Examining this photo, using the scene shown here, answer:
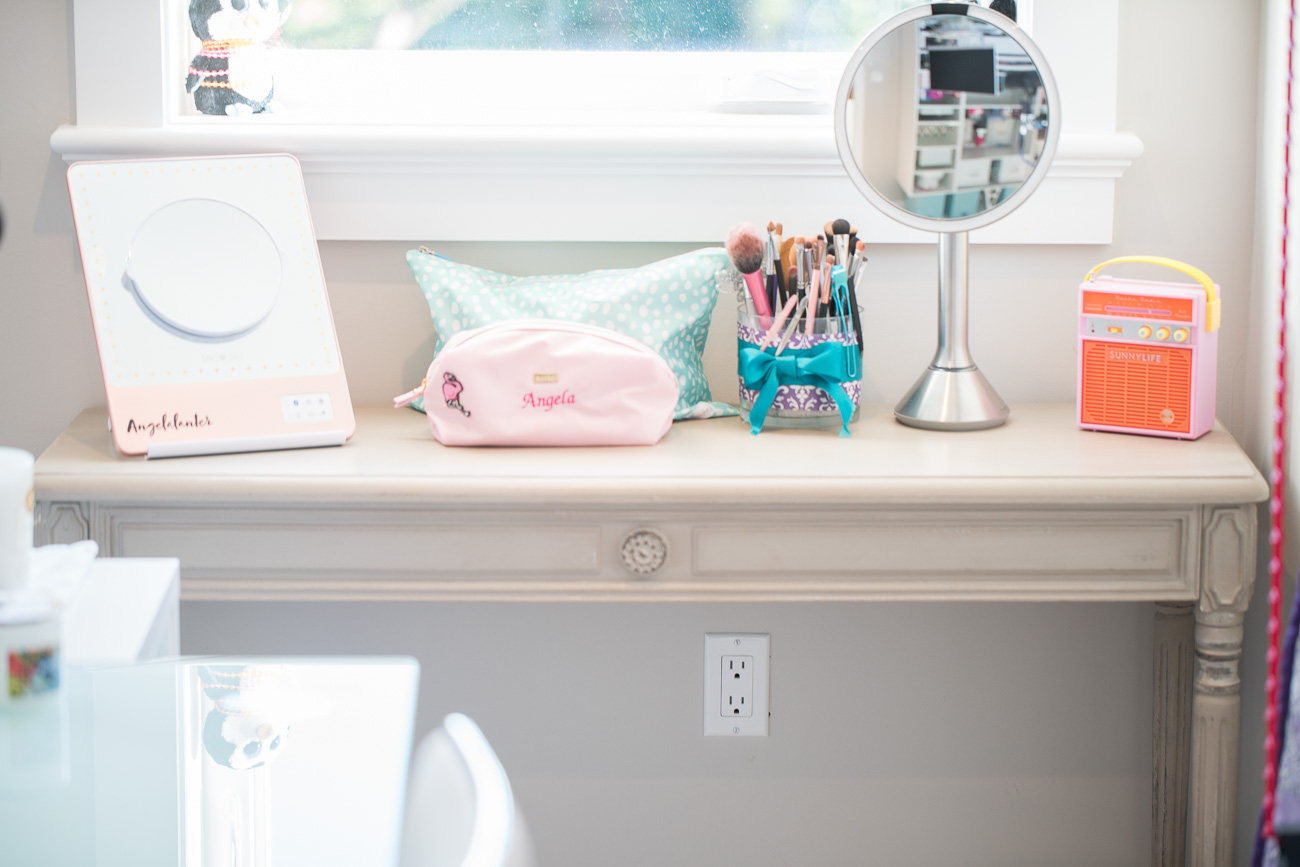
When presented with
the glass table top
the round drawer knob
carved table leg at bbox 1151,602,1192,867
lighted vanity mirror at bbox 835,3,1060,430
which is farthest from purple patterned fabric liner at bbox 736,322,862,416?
the glass table top

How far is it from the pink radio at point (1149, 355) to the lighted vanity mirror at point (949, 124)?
0.14 m

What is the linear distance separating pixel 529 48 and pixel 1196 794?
48.9 inches

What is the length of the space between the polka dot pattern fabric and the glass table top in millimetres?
668

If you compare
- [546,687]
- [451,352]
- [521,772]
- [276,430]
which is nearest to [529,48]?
[451,352]

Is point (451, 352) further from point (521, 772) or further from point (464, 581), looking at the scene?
point (521, 772)

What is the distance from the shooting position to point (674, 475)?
1.18m

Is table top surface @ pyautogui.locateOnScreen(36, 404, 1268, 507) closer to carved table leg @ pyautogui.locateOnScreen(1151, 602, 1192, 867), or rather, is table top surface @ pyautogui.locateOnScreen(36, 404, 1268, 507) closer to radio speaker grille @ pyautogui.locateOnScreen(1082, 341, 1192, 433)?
radio speaker grille @ pyautogui.locateOnScreen(1082, 341, 1192, 433)

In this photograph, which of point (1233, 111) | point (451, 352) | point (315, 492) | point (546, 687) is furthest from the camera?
point (546, 687)

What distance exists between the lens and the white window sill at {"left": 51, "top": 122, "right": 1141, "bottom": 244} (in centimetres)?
147

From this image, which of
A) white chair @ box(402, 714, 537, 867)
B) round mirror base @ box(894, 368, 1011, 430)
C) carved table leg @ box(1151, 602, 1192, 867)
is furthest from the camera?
carved table leg @ box(1151, 602, 1192, 867)

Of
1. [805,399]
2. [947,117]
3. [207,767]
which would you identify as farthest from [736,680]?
[207,767]

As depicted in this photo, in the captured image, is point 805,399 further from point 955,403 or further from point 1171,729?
point 1171,729

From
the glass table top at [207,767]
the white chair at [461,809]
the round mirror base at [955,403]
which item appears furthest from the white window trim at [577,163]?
the white chair at [461,809]

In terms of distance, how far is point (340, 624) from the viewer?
158 centimetres
